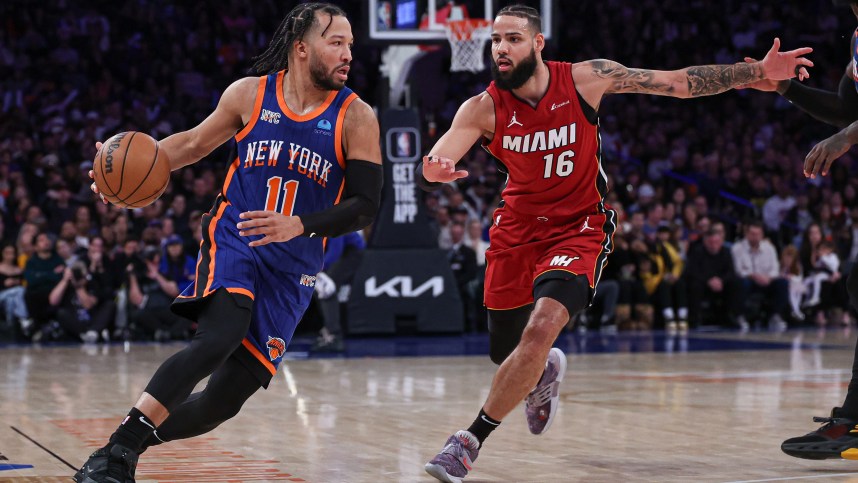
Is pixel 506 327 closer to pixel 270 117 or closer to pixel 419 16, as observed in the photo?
pixel 270 117

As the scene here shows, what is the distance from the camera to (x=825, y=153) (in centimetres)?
536

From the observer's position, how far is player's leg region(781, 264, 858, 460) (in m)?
5.22

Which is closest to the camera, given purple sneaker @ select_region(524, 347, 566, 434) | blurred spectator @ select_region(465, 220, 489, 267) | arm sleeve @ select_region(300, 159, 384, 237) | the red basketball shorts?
arm sleeve @ select_region(300, 159, 384, 237)

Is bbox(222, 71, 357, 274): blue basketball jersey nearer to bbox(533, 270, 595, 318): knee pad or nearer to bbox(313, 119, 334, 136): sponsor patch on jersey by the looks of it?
bbox(313, 119, 334, 136): sponsor patch on jersey

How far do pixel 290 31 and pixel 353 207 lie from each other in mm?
921

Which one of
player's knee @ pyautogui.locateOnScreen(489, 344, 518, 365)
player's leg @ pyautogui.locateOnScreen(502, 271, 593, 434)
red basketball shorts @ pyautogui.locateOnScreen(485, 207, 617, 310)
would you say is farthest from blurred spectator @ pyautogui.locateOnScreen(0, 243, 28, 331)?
player's leg @ pyautogui.locateOnScreen(502, 271, 593, 434)

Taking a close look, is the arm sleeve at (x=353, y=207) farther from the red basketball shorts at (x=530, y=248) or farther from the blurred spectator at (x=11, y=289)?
the blurred spectator at (x=11, y=289)

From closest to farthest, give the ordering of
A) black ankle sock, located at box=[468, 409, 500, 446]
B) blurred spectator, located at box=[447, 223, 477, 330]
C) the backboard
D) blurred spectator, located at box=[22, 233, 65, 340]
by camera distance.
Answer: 1. black ankle sock, located at box=[468, 409, 500, 446]
2. the backboard
3. blurred spectator, located at box=[22, 233, 65, 340]
4. blurred spectator, located at box=[447, 223, 477, 330]

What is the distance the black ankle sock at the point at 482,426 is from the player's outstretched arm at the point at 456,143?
104 centimetres

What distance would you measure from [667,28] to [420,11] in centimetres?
1106

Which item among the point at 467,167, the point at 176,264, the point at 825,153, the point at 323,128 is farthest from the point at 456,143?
the point at 467,167

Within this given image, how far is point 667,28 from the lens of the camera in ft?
76.1

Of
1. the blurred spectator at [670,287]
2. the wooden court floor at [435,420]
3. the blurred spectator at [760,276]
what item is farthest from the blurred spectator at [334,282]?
the blurred spectator at [760,276]

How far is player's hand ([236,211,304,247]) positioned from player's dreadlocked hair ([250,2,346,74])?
3.12 feet
